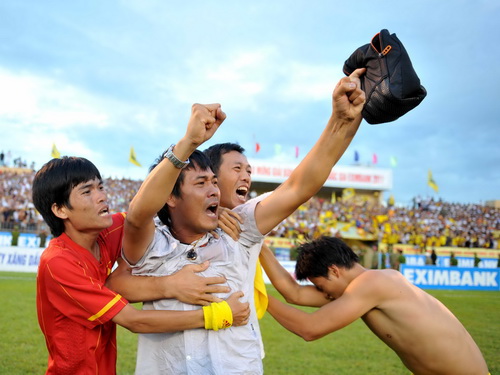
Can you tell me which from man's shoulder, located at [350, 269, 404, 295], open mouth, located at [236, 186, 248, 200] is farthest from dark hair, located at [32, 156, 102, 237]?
man's shoulder, located at [350, 269, 404, 295]

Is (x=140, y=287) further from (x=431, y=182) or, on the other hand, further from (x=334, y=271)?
(x=431, y=182)

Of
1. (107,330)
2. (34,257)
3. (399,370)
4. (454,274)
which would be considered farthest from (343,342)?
(34,257)

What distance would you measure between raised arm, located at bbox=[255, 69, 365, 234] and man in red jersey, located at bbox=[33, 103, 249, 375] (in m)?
0.49

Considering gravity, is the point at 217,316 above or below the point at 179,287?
below

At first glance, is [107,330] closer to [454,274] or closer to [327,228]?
[454,274]

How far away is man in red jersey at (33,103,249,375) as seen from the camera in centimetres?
249

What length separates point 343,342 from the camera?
895 cm

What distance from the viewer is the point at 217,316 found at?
236 centimetres

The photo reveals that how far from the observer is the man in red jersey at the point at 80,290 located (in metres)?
2.49

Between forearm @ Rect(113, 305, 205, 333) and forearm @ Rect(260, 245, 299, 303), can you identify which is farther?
forearm @ Rect(260, 245, 299, 303)

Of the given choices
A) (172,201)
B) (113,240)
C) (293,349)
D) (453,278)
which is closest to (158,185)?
(172,201)

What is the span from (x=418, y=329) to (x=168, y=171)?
7.75ft

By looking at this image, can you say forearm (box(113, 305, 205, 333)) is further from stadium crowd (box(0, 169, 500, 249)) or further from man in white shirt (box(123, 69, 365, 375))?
stadium crowd (box(0, 169, 500, 249))

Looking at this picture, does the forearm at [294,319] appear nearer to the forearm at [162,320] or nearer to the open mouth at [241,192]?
the open mouth at [241,192]
